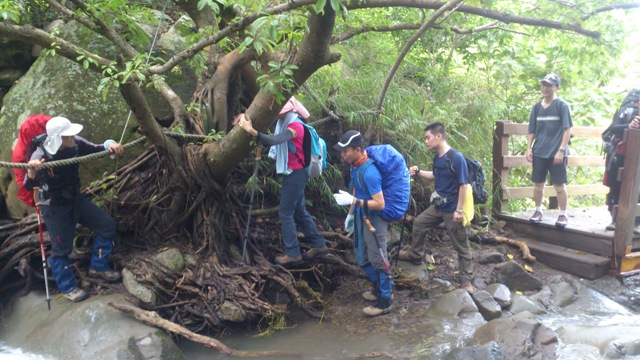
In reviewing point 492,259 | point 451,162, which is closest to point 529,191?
point 492,259

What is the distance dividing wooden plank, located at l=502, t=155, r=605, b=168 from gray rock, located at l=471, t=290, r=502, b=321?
2.61 metres

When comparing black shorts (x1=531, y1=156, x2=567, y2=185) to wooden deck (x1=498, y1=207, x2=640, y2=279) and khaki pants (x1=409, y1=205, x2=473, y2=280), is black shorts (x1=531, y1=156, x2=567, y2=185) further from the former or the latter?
khaki pants (x1=409, y1=205, x2=473, y2=280)

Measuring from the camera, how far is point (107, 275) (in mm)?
5320

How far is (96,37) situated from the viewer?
21.8 feet

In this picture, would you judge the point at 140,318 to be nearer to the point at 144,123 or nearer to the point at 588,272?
the point at 144,123

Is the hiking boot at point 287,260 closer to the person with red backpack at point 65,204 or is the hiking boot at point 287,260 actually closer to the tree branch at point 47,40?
the person with red backpack at point 65,204

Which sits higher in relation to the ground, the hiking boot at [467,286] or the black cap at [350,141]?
the black cap at [350,141]

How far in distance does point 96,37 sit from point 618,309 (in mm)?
7910

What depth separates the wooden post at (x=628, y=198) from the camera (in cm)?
591

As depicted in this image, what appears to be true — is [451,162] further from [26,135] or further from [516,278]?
[26,135]

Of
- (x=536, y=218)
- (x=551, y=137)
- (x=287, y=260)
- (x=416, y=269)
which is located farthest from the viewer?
(x=536, y=218)

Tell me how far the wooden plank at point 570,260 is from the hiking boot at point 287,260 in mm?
3651

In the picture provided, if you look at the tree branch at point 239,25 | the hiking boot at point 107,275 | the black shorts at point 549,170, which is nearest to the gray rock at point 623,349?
the black shorts at point 549,170

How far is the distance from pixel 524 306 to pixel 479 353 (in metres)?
1.57
